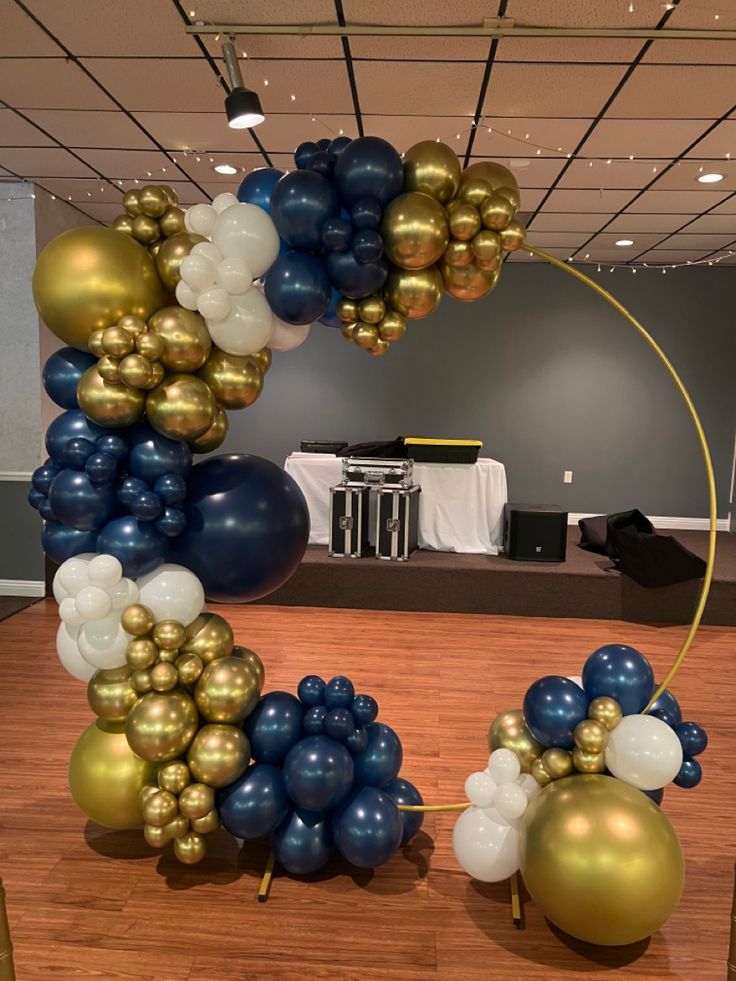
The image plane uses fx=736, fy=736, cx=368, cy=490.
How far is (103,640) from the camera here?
183 cm

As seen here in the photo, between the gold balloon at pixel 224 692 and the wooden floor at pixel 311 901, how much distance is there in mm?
481

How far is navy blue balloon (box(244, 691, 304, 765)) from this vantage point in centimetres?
194

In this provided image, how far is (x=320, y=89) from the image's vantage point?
307 cm

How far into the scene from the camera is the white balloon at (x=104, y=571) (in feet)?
5.75

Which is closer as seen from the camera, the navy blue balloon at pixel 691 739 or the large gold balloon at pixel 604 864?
the large gold balloon at pixel 604 864

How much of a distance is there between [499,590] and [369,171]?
10.2ft

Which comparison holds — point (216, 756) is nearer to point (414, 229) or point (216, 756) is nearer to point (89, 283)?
point (89, 283)

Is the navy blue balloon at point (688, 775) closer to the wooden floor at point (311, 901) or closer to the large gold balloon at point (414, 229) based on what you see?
the wooden floor at point (311, 901)

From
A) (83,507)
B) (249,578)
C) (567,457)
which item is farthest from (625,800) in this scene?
(567,457)

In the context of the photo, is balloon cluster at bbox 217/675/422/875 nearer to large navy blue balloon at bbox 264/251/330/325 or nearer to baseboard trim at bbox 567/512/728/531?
large navy blue balloon at bbox 264/251/330/325

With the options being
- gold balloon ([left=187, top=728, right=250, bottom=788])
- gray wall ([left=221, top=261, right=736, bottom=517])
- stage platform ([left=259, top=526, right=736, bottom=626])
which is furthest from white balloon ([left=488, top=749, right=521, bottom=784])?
gray wall ([left=221, top=261, right=736, bottom=517])

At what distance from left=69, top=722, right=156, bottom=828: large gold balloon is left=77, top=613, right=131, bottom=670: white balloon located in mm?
274

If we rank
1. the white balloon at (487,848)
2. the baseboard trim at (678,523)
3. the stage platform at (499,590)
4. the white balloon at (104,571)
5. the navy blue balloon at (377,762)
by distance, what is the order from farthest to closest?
the baseboard trim at (678,523) < the stage platform at (499,590) < the navy blue balloon at (377,762) < the white balloon at (487,848) < the white balloon at (104,571)

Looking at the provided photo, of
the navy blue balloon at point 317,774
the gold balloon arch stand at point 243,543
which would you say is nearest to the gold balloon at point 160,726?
the gold balloon arch stand at point 243,543
